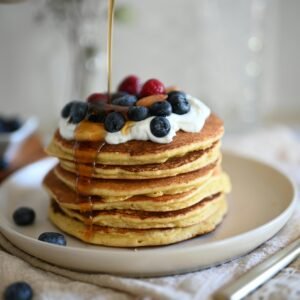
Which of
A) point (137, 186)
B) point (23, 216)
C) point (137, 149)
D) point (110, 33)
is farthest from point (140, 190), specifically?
point (110, 33)

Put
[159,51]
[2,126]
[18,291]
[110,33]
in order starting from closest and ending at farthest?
[18,291], [110,33], [2,126], [159,51]

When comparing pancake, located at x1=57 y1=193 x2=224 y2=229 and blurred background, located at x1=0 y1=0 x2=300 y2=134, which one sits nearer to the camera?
pancake, located at x1=57 y1=193 x2=224 y2=229

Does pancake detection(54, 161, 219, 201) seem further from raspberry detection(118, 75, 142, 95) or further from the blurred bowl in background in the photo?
the blurred bowl in background

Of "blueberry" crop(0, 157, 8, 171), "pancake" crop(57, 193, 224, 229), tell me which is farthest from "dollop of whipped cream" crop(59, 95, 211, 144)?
"blueberry" crop(0, 157, 8, 171)

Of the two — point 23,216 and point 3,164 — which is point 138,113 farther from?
point 3,164

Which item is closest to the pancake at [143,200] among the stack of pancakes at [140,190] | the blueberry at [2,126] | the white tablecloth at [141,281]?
the stack of pancakes at [140,190]

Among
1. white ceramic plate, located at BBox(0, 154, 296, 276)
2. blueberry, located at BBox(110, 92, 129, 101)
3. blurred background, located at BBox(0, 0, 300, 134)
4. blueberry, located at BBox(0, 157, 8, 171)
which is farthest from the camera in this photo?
blurred background, located at BBox(0, 0, 300, 134)

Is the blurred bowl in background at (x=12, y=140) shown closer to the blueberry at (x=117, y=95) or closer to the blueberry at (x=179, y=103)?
the blueberry at (x=117, y=95)
